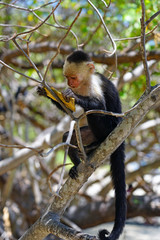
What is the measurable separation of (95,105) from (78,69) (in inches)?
21.0

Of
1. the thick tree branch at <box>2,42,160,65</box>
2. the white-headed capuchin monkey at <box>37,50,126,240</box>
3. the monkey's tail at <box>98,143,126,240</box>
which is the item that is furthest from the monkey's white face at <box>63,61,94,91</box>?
the thick tree branch at <box>2,42,160,65</box>

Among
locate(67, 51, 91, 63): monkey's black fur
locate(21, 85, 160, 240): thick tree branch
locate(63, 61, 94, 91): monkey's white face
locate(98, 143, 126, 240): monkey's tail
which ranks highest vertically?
locate(67, 51, 91, 63): monkey's black fur

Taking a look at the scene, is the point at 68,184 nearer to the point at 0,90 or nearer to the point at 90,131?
the point at 90,131

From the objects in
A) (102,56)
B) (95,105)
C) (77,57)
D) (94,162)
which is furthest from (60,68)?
(94,162)

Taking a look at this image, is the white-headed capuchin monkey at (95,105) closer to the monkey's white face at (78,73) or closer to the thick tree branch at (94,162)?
the monkey's white face at (78,73)

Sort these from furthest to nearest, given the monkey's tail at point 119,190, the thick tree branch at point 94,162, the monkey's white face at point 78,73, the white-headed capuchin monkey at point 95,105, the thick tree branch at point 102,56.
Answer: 1. the thick tree branch at point 102,56
2. the monkey's white face at point 78,73
3. the white-headed capuchin monkey at point 95,105
4. the monkey's tail at point 119,190
5. the thick tree branch at point 94,162

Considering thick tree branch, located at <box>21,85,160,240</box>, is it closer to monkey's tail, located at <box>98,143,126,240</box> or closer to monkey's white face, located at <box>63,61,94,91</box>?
monkey's tail, located at <box>98,143,126,240</box>

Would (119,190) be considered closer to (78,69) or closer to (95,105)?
(95,105)

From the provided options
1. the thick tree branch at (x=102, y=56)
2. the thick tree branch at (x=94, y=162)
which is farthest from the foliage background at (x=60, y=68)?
the thick tree branch at (x=94, y=162)

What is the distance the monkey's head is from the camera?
10.5 feet

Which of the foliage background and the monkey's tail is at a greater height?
the foliage background

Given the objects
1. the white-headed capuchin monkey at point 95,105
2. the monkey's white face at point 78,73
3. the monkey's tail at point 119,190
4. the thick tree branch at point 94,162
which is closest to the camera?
the thick tree branch at point 94,162

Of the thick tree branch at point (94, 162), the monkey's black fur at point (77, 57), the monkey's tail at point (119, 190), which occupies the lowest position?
the monkey's tail at point (119, 190)

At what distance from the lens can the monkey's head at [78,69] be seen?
320 cm
